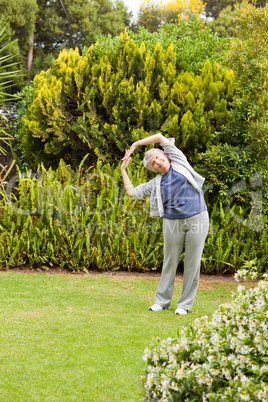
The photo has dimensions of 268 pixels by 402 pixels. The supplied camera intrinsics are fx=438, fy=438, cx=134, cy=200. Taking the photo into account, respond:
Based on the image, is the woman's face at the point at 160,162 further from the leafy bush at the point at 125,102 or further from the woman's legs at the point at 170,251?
the leafy bush at the point at 125,102

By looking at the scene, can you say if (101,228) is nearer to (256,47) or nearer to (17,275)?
(17,275)

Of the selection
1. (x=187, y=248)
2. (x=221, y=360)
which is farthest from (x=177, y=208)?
(x=221, y=360)

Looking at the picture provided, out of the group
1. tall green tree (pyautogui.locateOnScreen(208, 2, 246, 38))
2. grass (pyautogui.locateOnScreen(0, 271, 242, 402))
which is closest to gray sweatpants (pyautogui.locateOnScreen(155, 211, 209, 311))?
grass (pyautogui.locateOnScreen(0, 271, 242, 402))

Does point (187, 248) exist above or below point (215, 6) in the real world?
below

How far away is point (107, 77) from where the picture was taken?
7.21 m

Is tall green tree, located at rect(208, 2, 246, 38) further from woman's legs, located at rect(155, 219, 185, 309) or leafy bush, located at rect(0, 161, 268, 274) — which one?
woman's legs, located at rect(155, 219, 185, 309)

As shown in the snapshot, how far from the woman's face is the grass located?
1544 mm

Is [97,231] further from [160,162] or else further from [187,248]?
[160,162]

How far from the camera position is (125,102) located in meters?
7.26

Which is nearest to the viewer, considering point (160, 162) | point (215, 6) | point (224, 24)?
point (160, 162)

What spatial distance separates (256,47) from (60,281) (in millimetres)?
4530

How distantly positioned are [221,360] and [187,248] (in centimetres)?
231

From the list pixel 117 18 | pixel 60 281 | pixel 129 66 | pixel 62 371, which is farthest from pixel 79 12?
pixel 62 371

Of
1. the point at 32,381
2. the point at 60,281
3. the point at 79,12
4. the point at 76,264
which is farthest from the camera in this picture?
the point at 79,12
